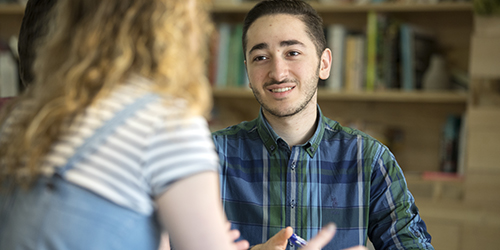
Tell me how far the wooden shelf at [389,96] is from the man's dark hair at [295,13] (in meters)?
0.83

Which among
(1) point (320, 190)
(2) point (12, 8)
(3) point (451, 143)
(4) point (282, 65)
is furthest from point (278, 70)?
(2) point (12, 8)

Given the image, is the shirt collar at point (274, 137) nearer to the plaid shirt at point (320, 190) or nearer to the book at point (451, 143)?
the plaid shirt at point (320, 190)

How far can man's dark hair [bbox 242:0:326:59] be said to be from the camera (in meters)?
1.34

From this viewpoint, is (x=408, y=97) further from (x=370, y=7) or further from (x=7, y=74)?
(x=7, y=74)

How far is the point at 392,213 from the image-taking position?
3.86 ft

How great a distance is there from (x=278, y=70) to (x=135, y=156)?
2.57ft

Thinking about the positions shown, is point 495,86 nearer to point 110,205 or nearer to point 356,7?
point 356,7

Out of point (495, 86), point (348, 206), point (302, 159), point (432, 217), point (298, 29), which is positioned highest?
point (298, 29)

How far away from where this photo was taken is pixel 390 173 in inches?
48.0

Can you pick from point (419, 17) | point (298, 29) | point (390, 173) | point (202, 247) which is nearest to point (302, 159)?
point (390, 173)

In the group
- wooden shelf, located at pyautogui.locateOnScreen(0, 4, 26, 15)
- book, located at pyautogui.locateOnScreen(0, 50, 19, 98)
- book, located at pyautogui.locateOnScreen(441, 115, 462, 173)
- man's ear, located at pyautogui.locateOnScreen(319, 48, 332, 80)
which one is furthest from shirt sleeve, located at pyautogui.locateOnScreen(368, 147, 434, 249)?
wooden shelf, located at pyautogui.locateOnScreen(0, 4, 26, 15)

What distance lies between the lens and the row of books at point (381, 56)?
212cm

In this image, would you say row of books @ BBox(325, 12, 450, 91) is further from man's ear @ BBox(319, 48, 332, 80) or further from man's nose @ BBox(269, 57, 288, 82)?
man's nose @ BBox(269, 57, 288, 82)

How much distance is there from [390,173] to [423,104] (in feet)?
3.95
